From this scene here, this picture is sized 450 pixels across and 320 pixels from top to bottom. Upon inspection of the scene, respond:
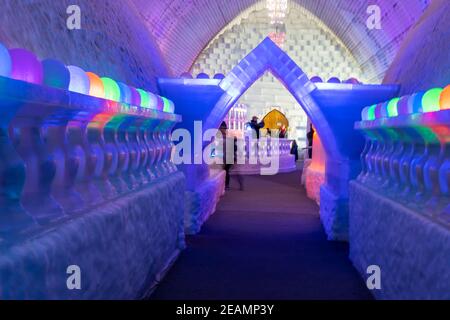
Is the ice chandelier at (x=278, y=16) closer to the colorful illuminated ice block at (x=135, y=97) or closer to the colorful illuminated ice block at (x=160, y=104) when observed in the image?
the colorful illuminated ice block at (x=160, y=104)

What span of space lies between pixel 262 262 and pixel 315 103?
82.1 inches

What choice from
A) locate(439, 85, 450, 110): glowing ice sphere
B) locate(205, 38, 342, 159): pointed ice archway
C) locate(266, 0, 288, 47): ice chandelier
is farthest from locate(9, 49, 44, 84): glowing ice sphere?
locate(266, 0, 288, 47): ice chandelier

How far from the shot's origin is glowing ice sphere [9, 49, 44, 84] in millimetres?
1621

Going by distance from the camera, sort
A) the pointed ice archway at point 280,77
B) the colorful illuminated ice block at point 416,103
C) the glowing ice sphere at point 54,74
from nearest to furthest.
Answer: the glowing ice sphere at point 54,74 < the colorful illuminated ice block at point 416,103 < the pointed ice archway at point 280,77

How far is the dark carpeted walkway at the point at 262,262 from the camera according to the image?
10.9 feet

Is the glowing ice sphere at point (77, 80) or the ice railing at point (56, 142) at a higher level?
the glowing ice sphere at point (77, 80)

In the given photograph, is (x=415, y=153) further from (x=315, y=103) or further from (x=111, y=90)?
(x=315, y=103)

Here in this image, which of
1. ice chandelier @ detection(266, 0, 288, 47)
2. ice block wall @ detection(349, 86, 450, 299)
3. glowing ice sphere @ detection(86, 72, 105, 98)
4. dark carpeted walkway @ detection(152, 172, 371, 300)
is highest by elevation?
ice chandelier @ detection(266, 0, 288, 47)

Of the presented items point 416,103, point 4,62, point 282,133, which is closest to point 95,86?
point 4,62

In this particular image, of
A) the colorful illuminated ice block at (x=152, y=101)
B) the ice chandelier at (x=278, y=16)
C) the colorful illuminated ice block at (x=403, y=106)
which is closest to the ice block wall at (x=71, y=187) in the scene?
the colorful illuminated ice block at (x=152, y=101)

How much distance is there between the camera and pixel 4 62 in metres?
1.54

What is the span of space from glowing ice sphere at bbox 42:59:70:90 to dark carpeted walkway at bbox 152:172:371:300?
175 cm

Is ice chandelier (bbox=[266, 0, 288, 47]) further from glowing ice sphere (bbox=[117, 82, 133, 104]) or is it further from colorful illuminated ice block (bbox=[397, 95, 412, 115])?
glowing ice sphere (bbox=[117, 82, 133, 104])

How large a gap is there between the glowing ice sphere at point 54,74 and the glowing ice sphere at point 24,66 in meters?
0.10
